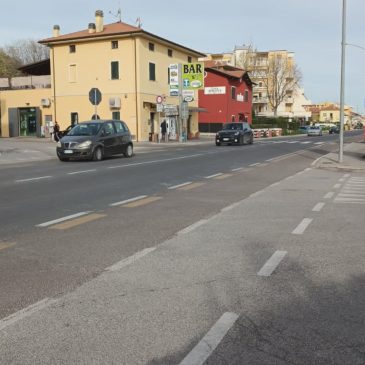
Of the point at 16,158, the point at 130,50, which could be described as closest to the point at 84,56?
the point at 130,50

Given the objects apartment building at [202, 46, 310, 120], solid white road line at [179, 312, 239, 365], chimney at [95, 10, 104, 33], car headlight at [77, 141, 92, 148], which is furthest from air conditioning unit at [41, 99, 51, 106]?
apartment building at [202, 46, 310, 120]

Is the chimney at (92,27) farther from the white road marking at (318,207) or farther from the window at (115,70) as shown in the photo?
the white road marking at (318,207)

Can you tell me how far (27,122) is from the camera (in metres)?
50.1

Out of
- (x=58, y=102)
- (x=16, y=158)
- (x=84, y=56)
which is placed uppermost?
(x=84, y=56)

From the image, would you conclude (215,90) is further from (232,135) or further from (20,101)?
(232,135)

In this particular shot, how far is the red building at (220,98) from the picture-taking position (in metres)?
65.6

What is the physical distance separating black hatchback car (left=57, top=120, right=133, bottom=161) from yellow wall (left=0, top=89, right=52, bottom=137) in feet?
87.1

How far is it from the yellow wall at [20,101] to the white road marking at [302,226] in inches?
1686

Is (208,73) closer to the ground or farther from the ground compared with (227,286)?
farther from the ground

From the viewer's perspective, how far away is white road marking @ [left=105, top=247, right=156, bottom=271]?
217 inches

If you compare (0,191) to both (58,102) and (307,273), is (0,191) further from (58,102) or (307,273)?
A: (58,102)

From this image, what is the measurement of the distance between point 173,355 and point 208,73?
65.2 meters

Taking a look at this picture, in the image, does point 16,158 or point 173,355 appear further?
point 16,158

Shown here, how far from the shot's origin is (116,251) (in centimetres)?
622
